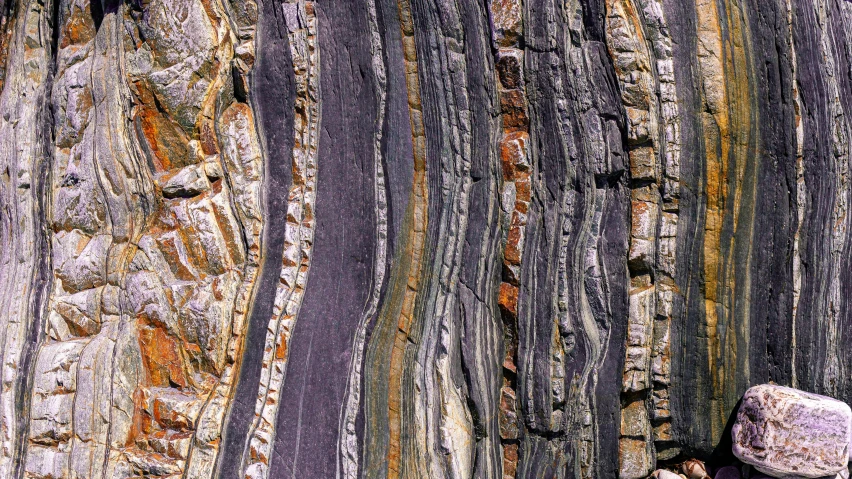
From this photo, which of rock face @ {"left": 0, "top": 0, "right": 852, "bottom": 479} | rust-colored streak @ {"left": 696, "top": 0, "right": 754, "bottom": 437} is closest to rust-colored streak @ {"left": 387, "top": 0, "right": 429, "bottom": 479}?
rock face @ {"left": 0, "top": 0, "right": 852, "bottom": 479}

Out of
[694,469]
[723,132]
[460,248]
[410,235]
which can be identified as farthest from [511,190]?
[694,469]

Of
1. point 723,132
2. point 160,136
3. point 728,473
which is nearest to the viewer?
point 723,132

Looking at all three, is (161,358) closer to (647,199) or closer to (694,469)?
(647,199)

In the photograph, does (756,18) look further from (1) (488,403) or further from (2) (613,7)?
(1) (488,403)

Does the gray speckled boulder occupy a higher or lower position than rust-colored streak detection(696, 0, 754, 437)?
lower

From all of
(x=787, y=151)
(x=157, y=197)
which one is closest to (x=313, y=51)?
(x=157, y=197)

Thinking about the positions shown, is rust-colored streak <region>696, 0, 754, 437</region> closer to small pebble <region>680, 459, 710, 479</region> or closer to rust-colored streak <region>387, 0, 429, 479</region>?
small pebble <region>680, 459, 710, 479</region>
